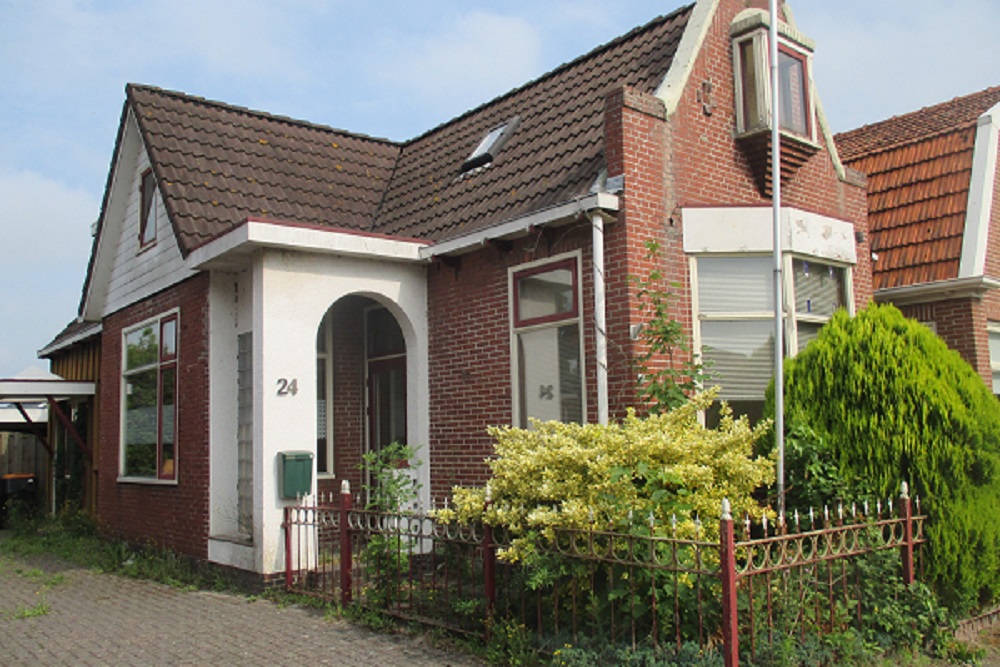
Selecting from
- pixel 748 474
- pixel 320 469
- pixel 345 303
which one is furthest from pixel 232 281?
pixel 748 474

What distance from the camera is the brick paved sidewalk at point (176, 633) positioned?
22.2 feet

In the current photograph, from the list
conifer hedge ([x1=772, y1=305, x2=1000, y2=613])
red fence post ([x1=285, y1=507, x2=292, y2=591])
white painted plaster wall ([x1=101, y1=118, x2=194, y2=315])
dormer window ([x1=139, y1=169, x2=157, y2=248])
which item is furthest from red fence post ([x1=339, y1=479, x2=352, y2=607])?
dormer window ([x1=139, y1=169, x2=157, y2=248])

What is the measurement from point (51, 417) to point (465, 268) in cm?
1336

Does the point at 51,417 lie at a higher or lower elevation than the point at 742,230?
lower

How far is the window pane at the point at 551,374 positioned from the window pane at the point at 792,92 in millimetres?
3471

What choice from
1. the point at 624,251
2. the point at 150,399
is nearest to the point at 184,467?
the point at 150,399

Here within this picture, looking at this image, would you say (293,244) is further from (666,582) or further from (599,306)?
(666,582)

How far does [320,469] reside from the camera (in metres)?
11.8

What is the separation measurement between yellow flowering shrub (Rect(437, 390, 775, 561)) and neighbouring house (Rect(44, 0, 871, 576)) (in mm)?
1724

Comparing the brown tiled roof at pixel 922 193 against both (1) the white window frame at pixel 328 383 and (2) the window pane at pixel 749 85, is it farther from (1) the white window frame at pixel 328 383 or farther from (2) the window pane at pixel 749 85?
(1) the white window frame at pixel 328 383

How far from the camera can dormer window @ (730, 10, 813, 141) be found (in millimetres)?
9602

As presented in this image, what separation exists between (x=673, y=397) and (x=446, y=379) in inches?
133

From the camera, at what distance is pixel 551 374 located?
9.08 metres

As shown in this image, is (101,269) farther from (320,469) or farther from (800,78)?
(800,78)
